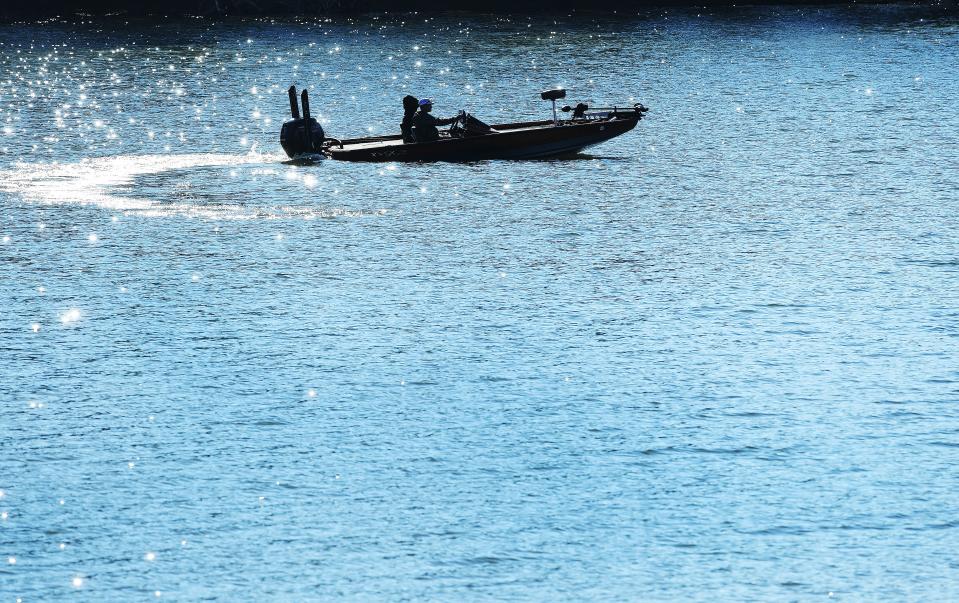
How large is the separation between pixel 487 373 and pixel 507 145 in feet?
70.0

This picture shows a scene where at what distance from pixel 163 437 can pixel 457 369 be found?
542 centimetres

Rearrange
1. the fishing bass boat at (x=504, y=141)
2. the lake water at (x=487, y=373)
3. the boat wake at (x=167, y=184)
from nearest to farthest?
the lake water at (x=487, y=373) → the boat wake at (x=167, y=184) → the fishing bass boat at (x=504, y=141)

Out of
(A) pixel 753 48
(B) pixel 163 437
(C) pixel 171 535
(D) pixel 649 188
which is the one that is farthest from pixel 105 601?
(A) pixel 753 48

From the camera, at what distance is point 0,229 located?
120 feet

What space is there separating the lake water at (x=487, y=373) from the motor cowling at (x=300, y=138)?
123 cm

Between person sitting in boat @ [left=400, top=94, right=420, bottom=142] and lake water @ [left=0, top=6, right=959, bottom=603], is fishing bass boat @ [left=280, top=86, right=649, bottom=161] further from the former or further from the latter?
lake water @ [left=0, top=6, right=959, bottom=603]

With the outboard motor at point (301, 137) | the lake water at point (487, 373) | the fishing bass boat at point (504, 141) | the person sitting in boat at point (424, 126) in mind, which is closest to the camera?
the lake water at point (487, 373)

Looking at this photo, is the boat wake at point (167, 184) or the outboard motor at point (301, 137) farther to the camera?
the outboard motor at point (301, 137)

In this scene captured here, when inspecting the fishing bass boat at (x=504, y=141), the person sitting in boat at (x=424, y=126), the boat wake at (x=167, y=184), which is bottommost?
the boat wake at (x=167, y=184)

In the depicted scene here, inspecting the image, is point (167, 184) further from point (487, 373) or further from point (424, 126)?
point (487, 373)

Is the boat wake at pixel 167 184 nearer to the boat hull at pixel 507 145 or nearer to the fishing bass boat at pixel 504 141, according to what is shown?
the boat hull at pixel 507 145

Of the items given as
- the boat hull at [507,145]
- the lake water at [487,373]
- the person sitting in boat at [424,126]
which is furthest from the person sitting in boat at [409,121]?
the lake water at [487,373]

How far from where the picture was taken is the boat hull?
145 ft

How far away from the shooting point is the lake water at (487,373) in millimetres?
17312
